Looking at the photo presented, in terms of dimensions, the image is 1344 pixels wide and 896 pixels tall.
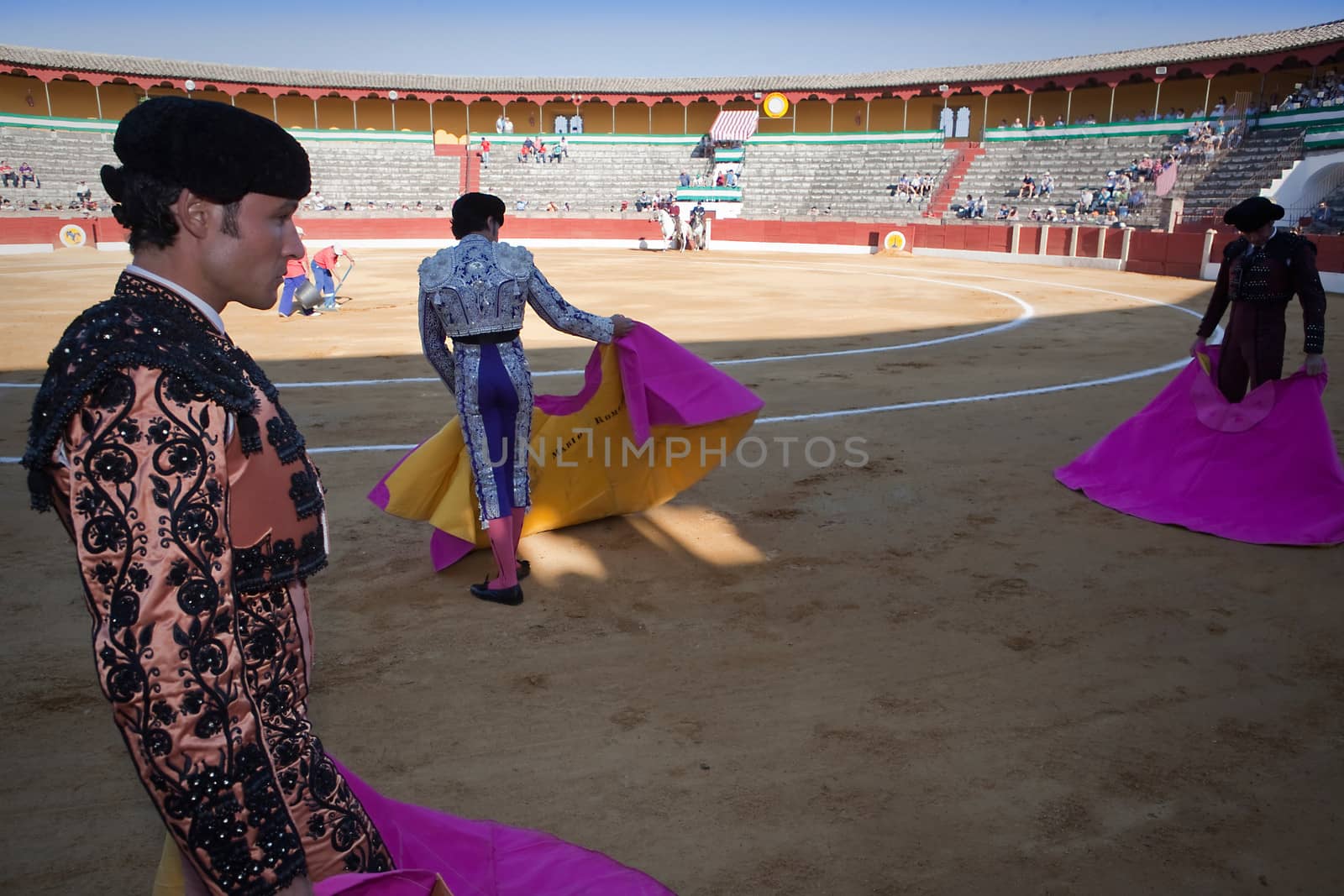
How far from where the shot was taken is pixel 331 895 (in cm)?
91

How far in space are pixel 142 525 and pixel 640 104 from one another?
3901 cm

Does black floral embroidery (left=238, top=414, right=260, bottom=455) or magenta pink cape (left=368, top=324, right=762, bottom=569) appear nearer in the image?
black floral embroidery (left=238, top=414, right=260, bottom=455)

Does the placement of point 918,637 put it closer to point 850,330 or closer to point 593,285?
point 850,330

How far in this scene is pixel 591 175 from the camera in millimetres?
32812

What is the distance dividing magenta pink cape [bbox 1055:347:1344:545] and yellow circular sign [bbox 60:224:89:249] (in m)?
23.0

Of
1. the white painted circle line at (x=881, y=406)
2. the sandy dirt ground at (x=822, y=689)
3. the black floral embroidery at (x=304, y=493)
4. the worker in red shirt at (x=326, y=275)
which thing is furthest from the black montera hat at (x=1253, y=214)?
the worker in red shirt at (x=326, y=275)

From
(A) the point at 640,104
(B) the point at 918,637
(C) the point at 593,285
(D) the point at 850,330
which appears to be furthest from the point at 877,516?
(A) the point at 640,104

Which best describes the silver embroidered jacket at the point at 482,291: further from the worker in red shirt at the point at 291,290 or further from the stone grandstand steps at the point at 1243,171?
the stone grandstand steps at the point at 1243,171

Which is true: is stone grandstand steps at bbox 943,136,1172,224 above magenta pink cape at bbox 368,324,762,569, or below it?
above

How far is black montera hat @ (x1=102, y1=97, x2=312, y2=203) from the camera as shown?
84cm

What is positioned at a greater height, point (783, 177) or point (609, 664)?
point (783, 177)

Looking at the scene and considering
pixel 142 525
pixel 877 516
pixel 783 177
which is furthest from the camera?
pixel 783 177

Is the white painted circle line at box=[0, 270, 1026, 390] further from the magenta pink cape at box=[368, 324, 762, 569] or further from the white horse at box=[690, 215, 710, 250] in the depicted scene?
the white horse at box=[690, 215, 710, 250]

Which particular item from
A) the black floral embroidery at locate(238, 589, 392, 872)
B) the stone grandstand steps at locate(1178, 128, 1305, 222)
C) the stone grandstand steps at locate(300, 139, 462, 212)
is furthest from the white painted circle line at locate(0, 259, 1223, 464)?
the stone grandstand steps at locate(300, 139, 462, 212)
